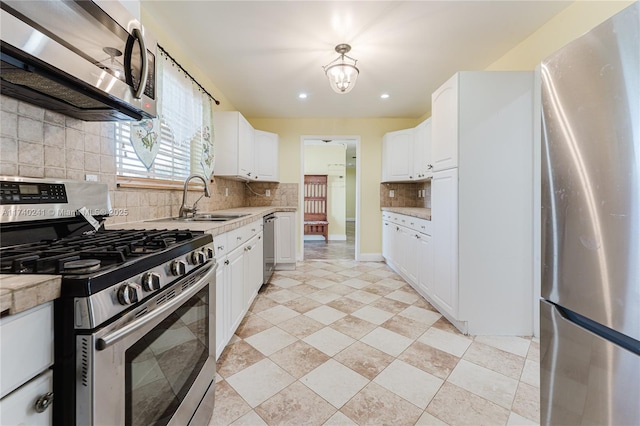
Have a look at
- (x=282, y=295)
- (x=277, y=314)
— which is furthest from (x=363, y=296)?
(x=277, y=314)

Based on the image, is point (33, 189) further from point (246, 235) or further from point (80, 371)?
point (246, 235)

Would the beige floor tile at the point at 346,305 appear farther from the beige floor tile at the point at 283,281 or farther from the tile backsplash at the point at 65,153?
the tile backsplash at the point at 65,153

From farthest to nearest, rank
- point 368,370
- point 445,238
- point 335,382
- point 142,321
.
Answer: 1. point 445,238
2. point 368,370
3. point 335,382
4. point 142,321

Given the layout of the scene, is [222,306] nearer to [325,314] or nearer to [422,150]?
[325,314]

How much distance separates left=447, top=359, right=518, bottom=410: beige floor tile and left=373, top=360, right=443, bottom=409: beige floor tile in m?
0.14

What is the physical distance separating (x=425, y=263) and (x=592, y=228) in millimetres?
2062

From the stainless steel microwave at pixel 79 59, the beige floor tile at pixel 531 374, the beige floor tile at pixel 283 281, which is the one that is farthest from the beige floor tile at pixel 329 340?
the stainless steel microwave at pixel 79 59

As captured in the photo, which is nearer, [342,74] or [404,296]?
[342,74]

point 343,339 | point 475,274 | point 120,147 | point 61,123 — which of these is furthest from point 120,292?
point 475,274

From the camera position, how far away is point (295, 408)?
54.4 inches

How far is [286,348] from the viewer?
6.28ft

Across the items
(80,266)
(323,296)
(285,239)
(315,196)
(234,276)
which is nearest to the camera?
(80,266)

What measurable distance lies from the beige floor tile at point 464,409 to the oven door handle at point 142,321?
132 cm

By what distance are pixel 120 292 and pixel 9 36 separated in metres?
0.74
